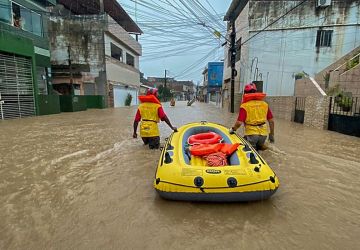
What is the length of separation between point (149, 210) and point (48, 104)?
612 inches

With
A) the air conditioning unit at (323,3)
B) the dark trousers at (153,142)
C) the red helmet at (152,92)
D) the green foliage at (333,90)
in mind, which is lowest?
the dark trousers at (153,142)

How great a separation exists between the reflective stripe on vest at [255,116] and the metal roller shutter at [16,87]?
1302cm

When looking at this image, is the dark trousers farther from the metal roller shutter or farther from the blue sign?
the blue sign

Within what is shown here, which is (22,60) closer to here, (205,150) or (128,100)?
(205,150)

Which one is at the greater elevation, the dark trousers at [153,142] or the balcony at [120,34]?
the balcony at [120,34]

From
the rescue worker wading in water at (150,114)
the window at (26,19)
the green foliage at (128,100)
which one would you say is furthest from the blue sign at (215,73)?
the rescue worker wading in water at (150,114)

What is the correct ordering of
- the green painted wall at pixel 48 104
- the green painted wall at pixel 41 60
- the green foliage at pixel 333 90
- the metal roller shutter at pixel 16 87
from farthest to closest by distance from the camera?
the green painted wall at pixel 41 60, the green painted wall at pixel 48 104, the metal roller shutter at pixel 16 87, the green foliage at pixel 333 90

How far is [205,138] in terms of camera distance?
4.43 metres

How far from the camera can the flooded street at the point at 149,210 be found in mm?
2373

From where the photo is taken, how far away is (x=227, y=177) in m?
2.90

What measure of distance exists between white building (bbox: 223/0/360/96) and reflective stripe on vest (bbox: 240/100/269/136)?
14.5 metres

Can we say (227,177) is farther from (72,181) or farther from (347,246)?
(72,181)

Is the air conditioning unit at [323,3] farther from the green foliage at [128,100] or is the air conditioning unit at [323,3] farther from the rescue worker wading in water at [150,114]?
the green foliage at [128,100]

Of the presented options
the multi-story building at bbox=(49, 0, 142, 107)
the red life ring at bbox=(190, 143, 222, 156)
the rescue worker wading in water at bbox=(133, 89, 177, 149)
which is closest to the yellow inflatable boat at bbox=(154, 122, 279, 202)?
the red life ring at bbox=(190, 143, 222, 156)
